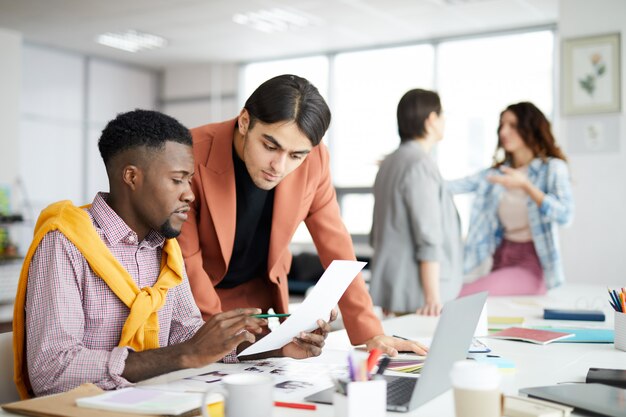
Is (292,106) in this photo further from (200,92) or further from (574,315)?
(200,92)

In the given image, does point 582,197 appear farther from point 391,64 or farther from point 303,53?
point 303,53

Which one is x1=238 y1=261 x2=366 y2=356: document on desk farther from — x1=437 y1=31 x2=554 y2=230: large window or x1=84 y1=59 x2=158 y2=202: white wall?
x1=84 y1=59 x2=158 y2=202: white wall

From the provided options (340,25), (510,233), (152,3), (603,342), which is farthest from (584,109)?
(152,3)

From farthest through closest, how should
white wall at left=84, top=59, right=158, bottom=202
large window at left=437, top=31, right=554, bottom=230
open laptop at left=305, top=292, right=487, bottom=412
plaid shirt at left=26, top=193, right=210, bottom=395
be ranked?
white wall at left=84, top=59, right=158, bottom=202
large window at left=437, top=31, right=554, bottom=230
plaid shirt at left=26, top=193, right=210, bottom=395
open laptop at left=305, top=292, right=487, bottom=412

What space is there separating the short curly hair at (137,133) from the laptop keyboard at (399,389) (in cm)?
71

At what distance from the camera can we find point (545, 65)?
6.89m

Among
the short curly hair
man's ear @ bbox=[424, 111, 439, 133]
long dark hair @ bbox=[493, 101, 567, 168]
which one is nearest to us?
the short curly hair

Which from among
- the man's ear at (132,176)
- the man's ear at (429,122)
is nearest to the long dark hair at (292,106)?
the man's ear at (132,176)

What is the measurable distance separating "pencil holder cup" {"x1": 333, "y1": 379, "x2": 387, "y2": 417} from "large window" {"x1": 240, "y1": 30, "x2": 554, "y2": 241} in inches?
251

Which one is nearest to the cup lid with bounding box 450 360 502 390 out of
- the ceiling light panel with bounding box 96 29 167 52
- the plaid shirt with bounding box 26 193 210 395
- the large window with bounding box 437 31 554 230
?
the plaid shirt with bounding box 26 193 210 395

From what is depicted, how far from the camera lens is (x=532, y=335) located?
6.45 feet

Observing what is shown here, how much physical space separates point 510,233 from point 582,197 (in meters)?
1.74

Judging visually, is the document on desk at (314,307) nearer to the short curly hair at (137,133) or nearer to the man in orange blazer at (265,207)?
the man in orange blazer at (265,207)

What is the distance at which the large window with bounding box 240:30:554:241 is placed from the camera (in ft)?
23.1
